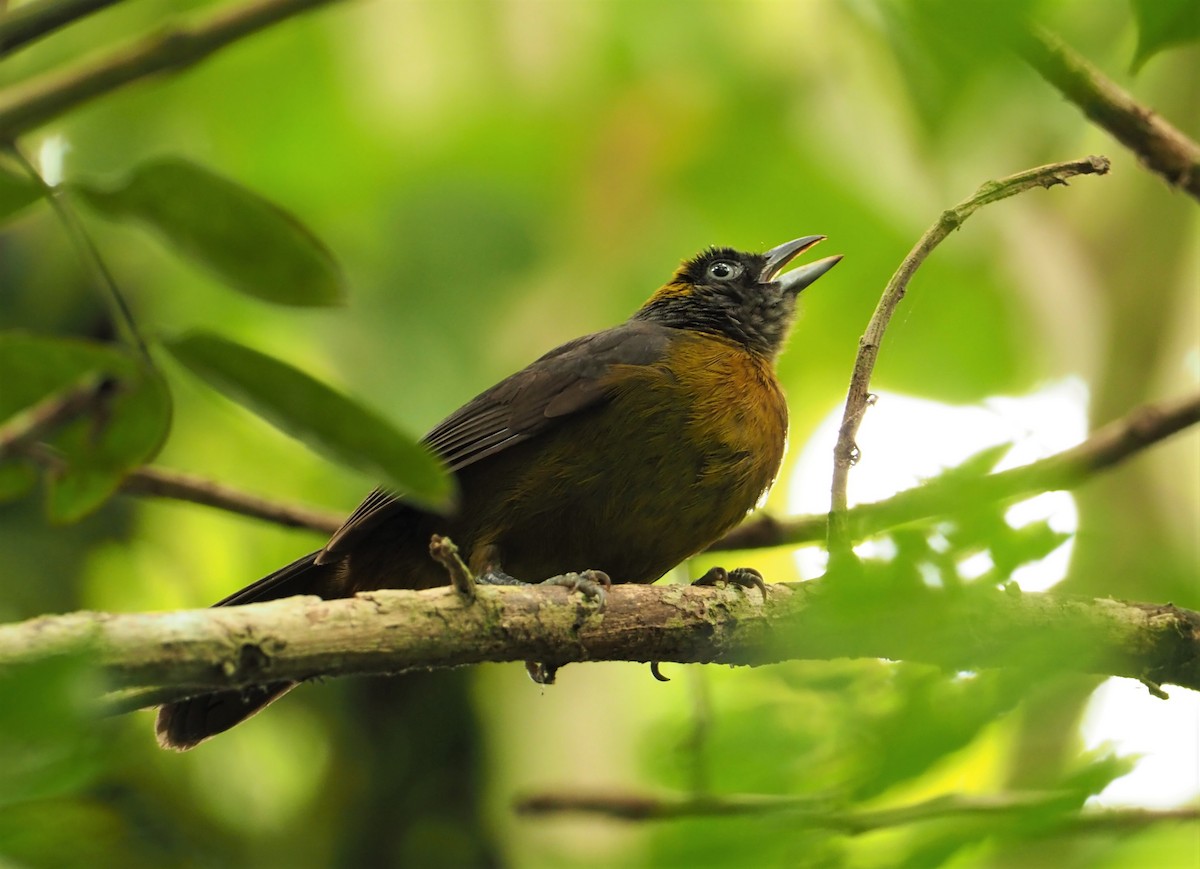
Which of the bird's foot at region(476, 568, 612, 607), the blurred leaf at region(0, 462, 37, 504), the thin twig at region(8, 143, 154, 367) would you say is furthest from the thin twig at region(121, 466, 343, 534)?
the thin twig at region(8, 143, 154, 367)

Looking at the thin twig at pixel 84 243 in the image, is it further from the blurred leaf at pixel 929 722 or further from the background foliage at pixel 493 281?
the background foliage at pixel 493 281

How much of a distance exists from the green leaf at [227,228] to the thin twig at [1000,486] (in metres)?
0.88

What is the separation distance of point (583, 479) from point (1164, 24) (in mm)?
2336

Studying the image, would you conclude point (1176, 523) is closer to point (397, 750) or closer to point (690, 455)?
point (690, 455)

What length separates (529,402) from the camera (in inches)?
157

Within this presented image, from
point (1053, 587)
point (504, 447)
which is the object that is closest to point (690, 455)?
point (504, 447)

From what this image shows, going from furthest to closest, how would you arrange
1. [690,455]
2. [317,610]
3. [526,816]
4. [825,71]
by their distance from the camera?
[825,71]
[690,455]
[526,816]
[317,610]

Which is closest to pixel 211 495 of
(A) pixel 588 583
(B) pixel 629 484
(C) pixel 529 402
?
(C) pixel 529 402

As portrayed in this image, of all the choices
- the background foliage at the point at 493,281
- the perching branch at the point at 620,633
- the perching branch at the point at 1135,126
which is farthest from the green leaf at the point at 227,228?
the background foliage at the point at 493,281

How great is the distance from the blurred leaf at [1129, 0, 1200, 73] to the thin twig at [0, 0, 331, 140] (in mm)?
1215

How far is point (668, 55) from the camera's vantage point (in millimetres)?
4660

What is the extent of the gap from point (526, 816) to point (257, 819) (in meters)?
2.23

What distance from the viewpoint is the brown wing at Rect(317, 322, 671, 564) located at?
153 inches

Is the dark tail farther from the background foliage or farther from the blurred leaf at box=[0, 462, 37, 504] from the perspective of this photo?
the blurred leaf at box=[0, 462, 37, 504]
